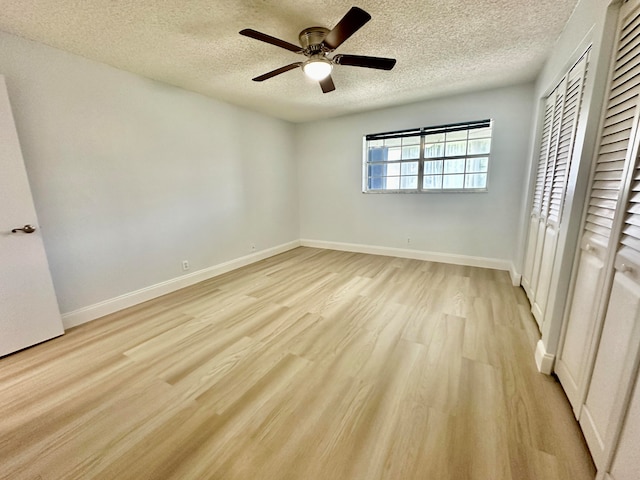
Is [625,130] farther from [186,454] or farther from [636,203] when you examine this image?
[186,454]

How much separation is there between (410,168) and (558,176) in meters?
2.40

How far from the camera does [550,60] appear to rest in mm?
2434

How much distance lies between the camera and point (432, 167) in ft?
13.3

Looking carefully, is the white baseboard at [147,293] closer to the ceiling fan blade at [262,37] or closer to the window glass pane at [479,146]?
the ceiling fan blade at [262,37]

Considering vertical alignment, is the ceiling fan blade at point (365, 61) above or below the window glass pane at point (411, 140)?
above

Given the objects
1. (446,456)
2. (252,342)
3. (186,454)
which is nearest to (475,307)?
(446,456)

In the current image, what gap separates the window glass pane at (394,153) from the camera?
4.31 m

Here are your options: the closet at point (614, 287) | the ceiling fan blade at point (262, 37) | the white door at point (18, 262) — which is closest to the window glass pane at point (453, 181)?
the closet at point (614, 287)

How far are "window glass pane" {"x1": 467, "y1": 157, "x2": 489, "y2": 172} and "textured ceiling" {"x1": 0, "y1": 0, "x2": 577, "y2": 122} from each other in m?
0.96

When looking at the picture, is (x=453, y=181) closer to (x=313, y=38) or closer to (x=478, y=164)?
(x=478, y=164)

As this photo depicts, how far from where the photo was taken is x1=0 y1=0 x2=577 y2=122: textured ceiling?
1.72 meters

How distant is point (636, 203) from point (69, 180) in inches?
148

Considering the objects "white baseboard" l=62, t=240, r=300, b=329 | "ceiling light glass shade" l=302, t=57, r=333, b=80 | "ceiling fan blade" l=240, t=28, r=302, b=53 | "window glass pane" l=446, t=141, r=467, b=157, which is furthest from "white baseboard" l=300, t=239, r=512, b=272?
"ceiling fan blade" l=240, t=28, r=302, b=53

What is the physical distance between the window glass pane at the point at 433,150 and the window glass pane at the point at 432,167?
9 cm
